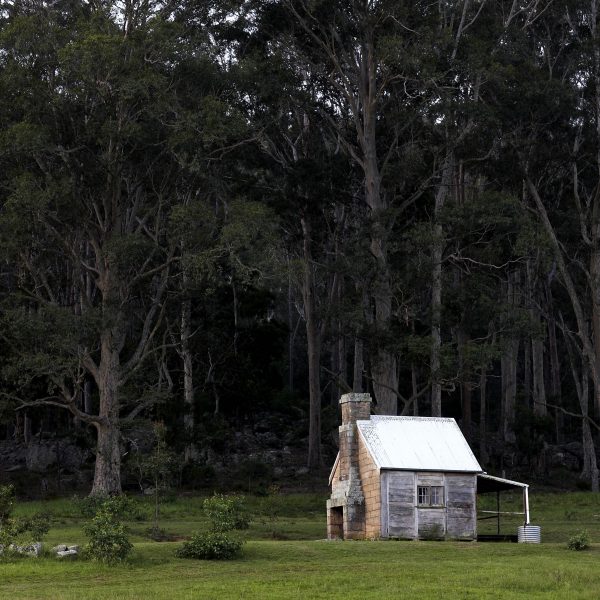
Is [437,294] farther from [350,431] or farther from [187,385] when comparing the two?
[350,431]

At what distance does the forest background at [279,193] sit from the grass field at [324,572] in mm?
15062

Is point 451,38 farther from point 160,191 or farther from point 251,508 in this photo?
point 251,508

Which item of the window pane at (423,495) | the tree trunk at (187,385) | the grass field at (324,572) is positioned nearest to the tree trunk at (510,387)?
the tree trunk at (187,385)

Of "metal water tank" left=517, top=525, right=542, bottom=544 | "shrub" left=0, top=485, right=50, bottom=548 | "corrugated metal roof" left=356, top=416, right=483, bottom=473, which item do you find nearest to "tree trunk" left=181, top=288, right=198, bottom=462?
"corrugated metal roof" left=356, top=416, right=483, bottom=473

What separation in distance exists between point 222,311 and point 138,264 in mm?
11611

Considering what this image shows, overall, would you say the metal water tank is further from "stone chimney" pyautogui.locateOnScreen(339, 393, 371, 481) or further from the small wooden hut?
"stone chimney" pyautogui.locateOnScreen(339, 393, 371, 481)

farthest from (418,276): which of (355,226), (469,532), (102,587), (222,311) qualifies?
(102,587)

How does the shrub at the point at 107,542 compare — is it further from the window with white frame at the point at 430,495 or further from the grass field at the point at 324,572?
the window with white frame at the point at 430,495

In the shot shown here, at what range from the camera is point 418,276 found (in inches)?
2057

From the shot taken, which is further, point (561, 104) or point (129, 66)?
point (561, 104)

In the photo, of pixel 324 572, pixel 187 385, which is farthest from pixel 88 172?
pixel 324 572

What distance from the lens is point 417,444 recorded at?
122 feet

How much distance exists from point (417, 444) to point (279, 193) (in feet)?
75.1

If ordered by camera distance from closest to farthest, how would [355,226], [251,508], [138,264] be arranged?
[251,508] < [138,264] < [355,226]
